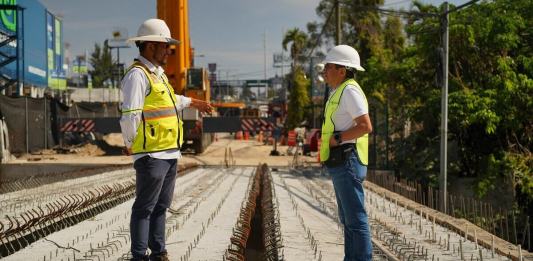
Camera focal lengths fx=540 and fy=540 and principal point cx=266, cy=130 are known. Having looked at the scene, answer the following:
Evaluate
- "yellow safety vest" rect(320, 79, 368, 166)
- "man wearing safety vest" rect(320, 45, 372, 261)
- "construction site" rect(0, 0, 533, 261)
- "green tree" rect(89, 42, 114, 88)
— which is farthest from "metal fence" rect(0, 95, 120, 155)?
"green tree" rect(89, 42, 114, 88)

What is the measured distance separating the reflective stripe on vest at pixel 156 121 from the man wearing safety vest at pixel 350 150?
43.2 inches

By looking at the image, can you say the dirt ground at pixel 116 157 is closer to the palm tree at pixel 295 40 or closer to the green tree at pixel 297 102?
the green tree at pixel 297 102

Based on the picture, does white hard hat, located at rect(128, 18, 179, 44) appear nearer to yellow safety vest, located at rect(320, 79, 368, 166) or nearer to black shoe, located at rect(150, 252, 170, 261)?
yellow safety vest, located at rect(320, 79, 368, 166)

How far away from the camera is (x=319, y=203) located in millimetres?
7613

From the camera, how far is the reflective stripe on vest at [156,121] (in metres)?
3.71

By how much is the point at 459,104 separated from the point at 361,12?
2057 cm

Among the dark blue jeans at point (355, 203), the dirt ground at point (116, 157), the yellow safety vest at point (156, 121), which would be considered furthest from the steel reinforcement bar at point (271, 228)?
the dirt ground at point (116, 157)

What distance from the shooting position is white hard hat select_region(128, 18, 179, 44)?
3805mm

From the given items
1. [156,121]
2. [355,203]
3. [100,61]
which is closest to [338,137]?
[355,203]

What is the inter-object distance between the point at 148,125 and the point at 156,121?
2.6 inches

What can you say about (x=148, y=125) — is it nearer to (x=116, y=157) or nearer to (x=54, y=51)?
(x=116, y=157)

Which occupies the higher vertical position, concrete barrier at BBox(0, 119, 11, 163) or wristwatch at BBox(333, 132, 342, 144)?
wristwatch at BBox(333, 132, 342, 144)

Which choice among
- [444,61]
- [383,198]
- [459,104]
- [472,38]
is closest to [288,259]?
[383,198]

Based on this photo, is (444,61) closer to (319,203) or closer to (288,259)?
(319,203)
